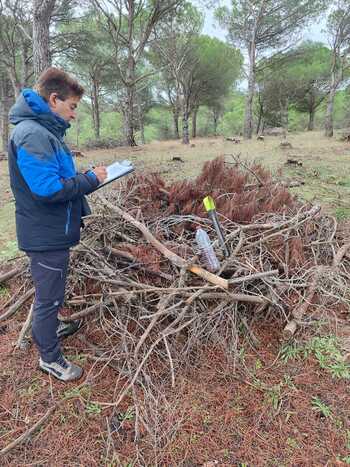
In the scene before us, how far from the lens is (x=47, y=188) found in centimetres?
144

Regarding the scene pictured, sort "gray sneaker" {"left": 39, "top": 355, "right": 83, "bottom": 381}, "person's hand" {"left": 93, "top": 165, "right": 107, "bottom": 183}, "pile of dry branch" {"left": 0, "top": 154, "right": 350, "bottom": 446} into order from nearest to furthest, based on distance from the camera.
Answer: "person's hand" {"left": 93, "top": 165, "right": 107, "bottom": 183} → "gray sneaker" {"left": 39, "top": 355, "right": 83, "bottom": 381} → "pile of dry branch" {"left": 0, "top": 154, "right": 350, "bottom": 446}

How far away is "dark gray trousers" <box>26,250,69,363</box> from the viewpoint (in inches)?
63.7

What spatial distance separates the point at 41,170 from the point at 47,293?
0.71 meters

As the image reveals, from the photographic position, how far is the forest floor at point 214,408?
57.0 inches

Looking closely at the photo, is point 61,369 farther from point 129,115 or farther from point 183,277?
point 129,115

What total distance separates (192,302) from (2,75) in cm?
1688

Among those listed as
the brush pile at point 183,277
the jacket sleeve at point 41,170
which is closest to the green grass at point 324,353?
the brush pile at point 183,277

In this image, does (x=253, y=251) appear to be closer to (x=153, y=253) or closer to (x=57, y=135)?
(x=153, y=253)

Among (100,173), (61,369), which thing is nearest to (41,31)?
(100,173)

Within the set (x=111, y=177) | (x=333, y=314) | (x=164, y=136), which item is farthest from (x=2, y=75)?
(x=333, y=314)

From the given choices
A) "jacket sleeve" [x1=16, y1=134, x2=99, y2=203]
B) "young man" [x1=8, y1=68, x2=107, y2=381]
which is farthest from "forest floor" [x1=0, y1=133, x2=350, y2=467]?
"jacket sleeve" [x1=16, y1=134, x2=99, y2=203]

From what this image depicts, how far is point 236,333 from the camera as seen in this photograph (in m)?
1.97

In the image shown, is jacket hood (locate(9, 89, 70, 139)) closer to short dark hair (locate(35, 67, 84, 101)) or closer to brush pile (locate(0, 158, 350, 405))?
short dark hair (locate(35, 67, 84, 101))

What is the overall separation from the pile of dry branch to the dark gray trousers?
1.14 ft
